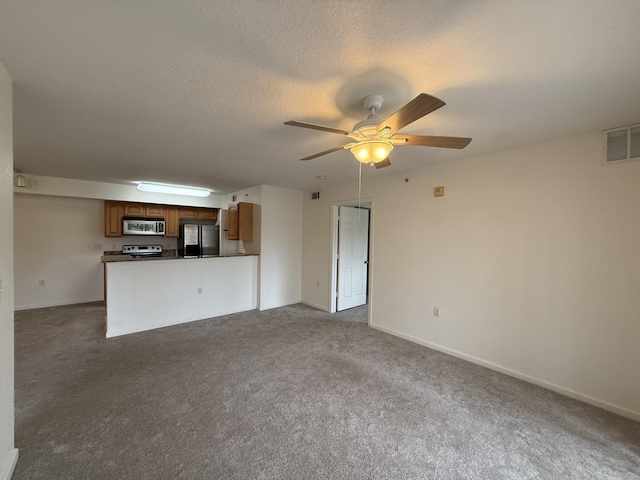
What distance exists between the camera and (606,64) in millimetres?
1357

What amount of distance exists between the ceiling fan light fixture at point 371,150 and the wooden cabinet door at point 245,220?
11.7 ft

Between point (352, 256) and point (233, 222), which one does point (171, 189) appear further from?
point (352, 256)

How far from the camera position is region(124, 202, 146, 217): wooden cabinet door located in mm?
5324

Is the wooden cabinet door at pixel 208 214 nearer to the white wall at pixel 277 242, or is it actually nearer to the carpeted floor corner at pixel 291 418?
the white wall at pixel 277 242

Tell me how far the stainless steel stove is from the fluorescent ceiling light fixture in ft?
4.22

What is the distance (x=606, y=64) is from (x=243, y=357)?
3.67 m

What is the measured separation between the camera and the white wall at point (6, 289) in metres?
1.40

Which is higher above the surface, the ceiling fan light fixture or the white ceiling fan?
the white ceiling fan

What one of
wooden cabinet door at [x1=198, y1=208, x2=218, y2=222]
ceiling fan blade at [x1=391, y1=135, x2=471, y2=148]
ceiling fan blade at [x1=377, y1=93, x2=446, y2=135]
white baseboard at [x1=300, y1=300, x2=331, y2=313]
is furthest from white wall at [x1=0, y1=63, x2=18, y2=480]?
wooden cabinet door at [x1=198, y1=208, x2=218, y2=222]

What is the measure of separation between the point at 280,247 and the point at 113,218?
11.4 feet

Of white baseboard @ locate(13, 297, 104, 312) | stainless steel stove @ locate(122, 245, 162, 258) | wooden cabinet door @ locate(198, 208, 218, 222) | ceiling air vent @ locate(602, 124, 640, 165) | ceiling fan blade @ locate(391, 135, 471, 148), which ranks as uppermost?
ceiling air vent @ locate(602, 124, 640, 165)

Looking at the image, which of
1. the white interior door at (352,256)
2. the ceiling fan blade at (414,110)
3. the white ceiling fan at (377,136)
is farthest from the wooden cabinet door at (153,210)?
the ceiling fan blade at (414,110)

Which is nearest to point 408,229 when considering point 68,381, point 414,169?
point 414,169

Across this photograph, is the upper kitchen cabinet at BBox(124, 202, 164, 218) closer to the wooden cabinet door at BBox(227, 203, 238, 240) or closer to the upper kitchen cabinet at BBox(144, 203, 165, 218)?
the upper kitchen cabinet at BBox(144, 203, 165, 218)
